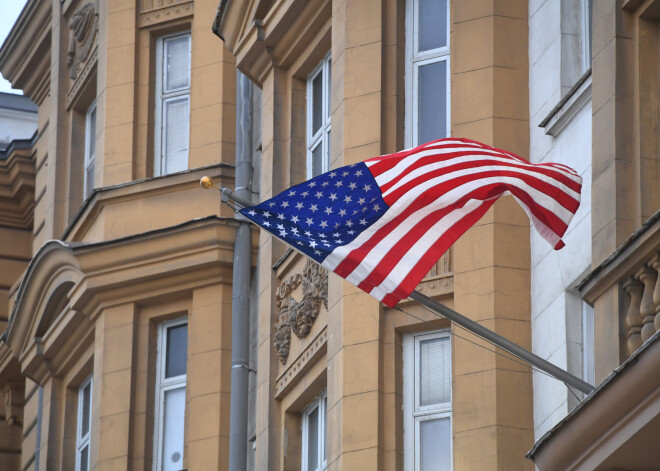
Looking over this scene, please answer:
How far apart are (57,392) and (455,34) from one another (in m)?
10.0

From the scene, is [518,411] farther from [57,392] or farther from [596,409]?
[57,392]

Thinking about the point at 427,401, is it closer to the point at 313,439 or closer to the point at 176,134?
the point at 313,439

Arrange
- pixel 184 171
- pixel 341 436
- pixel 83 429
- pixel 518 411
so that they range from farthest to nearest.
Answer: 1. pixel 83 429
2. pixel 184 171
3. pixel 341 436
4. pixel 518 411

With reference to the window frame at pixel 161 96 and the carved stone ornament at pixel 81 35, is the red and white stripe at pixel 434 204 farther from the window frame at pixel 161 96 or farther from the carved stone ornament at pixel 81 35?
the carved stone ornament at pixel 81 35

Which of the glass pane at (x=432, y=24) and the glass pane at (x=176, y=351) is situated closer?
the glass pane at (x=432, y=24)

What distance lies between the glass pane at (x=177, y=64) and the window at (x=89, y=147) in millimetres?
2267

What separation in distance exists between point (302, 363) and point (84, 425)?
6.29 metres

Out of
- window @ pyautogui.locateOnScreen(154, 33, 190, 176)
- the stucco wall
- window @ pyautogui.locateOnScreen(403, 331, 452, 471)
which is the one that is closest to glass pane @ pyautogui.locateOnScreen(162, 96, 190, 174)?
window @ pyautogui.locateOnScreen(154, 33, 190, 176)

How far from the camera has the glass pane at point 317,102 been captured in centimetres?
2323

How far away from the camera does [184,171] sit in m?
25.2

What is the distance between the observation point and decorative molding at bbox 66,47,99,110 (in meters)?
27.9

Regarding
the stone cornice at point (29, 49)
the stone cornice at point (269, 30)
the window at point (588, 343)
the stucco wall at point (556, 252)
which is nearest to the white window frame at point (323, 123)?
the stone cornice at point (269, 30)

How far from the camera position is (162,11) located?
2664 centimetres

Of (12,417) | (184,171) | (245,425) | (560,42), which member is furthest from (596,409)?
(12,417)
